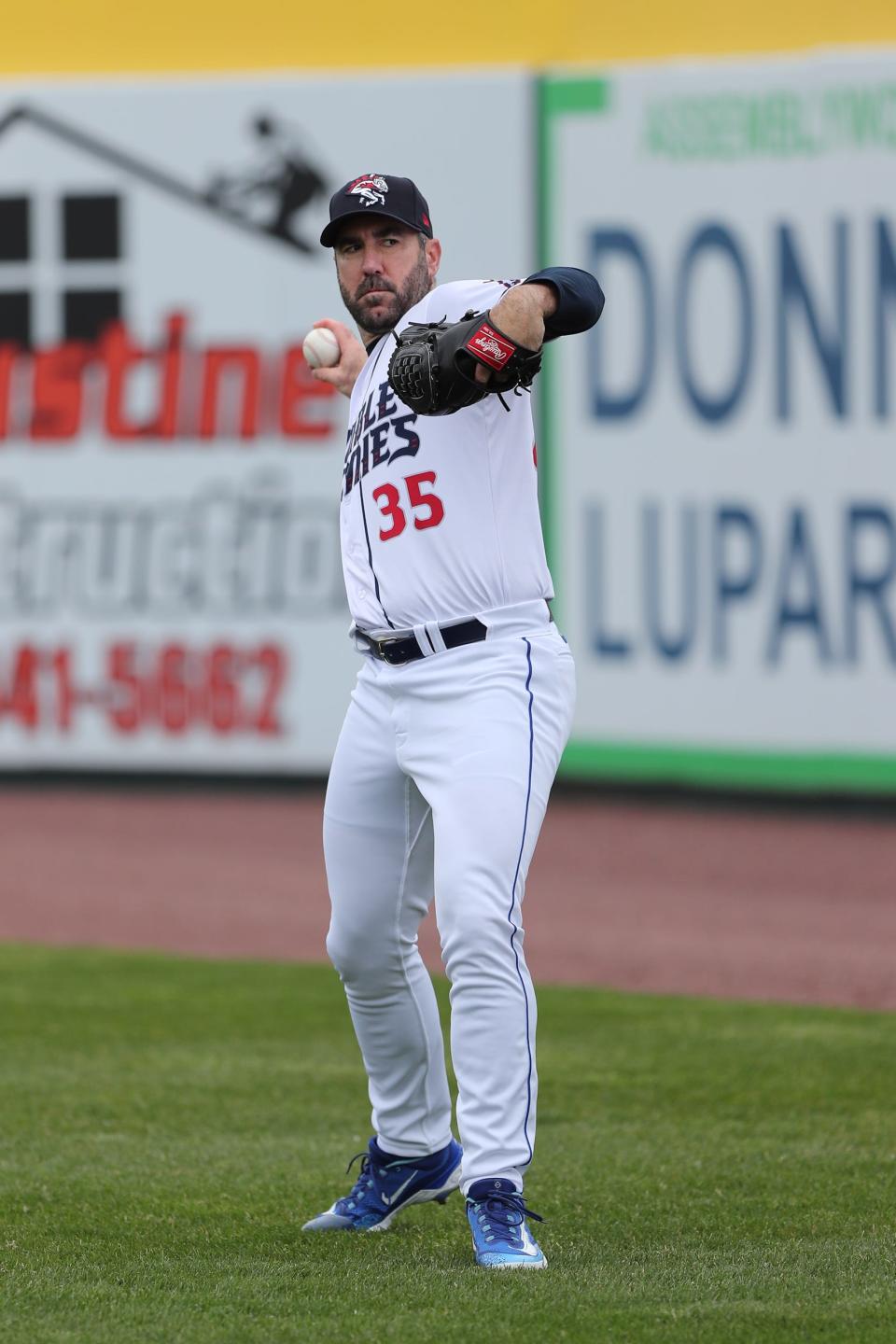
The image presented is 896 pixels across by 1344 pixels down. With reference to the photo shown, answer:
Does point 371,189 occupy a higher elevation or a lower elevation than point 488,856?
higher

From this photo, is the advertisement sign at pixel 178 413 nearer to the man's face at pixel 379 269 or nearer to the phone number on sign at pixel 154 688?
the phone number on sign at pixel 154 688

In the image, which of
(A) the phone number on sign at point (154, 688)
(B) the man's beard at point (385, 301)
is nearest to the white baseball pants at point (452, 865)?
(B) the man's beard at point (385, 301)

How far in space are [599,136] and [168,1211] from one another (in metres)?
9.33

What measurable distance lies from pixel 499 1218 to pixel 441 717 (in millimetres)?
934

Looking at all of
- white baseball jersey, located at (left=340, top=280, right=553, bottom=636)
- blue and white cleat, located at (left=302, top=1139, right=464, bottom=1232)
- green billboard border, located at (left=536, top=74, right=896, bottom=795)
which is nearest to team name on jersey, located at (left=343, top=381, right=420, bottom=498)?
white baseball jersey, located at (left=340, top=280, right=553, bottom=636)

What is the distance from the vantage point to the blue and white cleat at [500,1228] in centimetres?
408

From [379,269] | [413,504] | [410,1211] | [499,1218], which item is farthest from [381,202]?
[410,1211]

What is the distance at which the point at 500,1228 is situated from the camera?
4.09m

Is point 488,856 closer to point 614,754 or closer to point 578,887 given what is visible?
point 578,887

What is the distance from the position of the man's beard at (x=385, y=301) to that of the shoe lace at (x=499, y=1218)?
173 cm

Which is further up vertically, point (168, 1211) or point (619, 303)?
point (619, 303)

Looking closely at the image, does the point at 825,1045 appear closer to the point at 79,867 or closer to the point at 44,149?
the point at 79,867

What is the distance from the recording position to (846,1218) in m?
4.67

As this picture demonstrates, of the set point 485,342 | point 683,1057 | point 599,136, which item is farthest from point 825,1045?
point 599,136
